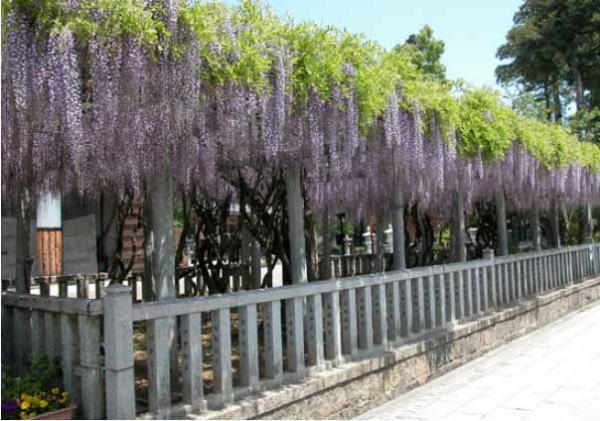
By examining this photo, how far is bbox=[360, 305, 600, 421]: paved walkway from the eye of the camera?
4.59 m

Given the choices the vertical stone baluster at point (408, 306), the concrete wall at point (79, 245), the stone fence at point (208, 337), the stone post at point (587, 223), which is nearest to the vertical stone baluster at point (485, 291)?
the stone fence at point (208, 337)

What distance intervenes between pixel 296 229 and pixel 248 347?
1364 mm

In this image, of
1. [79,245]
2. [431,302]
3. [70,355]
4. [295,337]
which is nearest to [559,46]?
[79,245]

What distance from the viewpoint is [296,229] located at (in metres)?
4.90

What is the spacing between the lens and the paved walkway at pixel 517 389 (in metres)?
4.59

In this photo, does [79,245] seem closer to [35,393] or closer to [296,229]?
[296,229]


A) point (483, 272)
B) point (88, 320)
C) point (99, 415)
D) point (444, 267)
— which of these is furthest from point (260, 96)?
point (483, 272)

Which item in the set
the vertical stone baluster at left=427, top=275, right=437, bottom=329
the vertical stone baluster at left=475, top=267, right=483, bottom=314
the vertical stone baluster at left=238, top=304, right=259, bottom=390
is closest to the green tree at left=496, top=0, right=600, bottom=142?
the vertical stone baluster at left=475, top=267, right=483, bottom=314

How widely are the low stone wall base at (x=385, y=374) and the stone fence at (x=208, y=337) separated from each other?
0.10 m

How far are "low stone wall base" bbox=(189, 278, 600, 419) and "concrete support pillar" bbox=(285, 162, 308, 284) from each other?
82 cm

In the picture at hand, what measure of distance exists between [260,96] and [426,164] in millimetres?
2534

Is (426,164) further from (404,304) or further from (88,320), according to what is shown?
(88,320)

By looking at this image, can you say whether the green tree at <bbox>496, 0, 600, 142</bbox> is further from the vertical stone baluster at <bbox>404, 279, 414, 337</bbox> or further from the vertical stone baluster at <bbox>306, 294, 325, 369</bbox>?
the vertical stone baluster at <bbox>306, 294, 325, 369</bbox>

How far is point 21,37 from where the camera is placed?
2.96 meters
